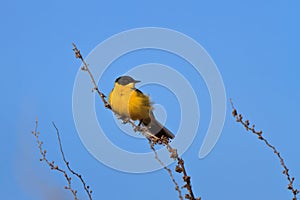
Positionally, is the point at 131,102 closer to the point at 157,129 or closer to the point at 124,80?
the point at 124,80

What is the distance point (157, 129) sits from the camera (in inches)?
207

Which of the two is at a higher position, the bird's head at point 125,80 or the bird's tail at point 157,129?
the bird's head at point 125,80

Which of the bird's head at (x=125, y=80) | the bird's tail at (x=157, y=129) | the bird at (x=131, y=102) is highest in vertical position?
the bird's head at (x=125, y=80)

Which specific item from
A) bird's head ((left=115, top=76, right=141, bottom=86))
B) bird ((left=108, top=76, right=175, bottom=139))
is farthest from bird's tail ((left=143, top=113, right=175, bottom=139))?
bird's head ((left=115, top=76, right=141, bottom=86))

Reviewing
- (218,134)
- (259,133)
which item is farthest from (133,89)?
(259,133)

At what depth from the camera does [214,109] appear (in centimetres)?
349

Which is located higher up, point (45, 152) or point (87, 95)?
point (87, 95)

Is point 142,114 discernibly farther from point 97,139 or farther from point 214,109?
point 214,109

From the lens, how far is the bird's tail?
486 centimetres

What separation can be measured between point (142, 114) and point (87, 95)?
1.80 metres

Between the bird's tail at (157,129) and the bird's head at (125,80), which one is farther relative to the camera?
the bird's head at (125,80)

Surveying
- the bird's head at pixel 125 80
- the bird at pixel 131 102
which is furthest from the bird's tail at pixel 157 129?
the bird's head at pixel 125 80

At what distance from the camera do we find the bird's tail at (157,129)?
4.86 metres

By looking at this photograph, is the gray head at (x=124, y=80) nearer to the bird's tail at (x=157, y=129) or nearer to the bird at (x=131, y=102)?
the bird at (x=131, y=102)
